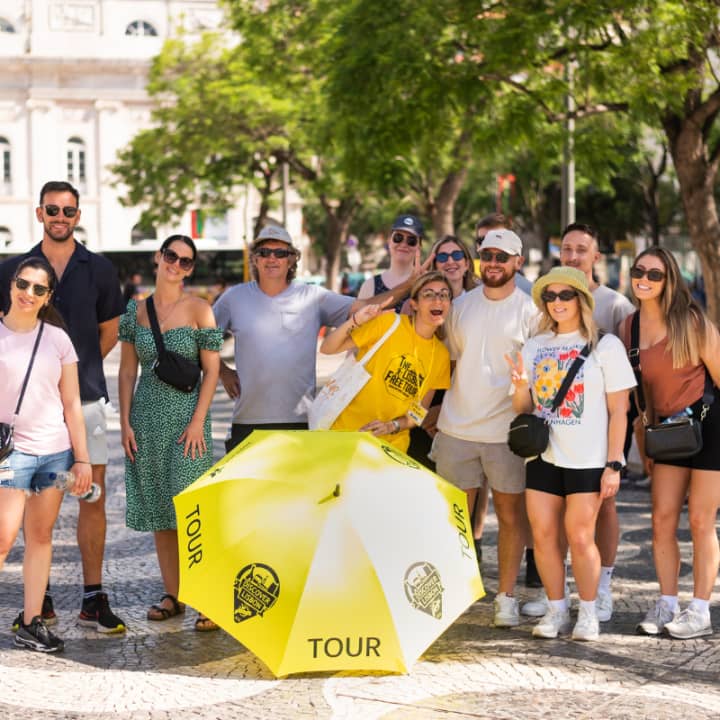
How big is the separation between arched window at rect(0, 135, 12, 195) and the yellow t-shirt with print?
222 ft

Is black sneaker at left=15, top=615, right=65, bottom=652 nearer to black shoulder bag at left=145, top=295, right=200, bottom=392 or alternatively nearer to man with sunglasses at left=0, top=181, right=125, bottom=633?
man with sunglasses at left=0, top=181, right=125, bottom=633

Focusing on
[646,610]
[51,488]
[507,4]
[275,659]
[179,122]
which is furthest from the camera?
[179,122]

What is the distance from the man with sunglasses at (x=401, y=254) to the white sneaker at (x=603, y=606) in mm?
1835

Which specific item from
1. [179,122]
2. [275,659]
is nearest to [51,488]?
[275,659]

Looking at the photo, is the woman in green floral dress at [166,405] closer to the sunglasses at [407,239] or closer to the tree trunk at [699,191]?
the sunglasses at [407,239]

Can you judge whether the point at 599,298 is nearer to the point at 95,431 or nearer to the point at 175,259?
the point at 175,259

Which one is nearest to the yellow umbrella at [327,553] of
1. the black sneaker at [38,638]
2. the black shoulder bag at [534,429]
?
the black shoulder bag at [534,429]

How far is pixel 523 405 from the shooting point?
6.43 meters

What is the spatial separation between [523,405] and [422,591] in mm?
1310

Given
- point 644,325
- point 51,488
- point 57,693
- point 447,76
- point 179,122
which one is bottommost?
point 57,693

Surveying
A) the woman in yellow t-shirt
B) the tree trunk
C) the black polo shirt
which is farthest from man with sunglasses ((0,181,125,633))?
the tree trunk

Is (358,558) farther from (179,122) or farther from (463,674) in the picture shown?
(179,122)

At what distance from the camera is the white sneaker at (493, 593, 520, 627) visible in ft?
21.7

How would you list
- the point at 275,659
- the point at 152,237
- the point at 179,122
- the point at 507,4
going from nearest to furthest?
1. the point at 275,659
2. the point at 507,4
3. the point at 179,122
4. the point at 152,237
